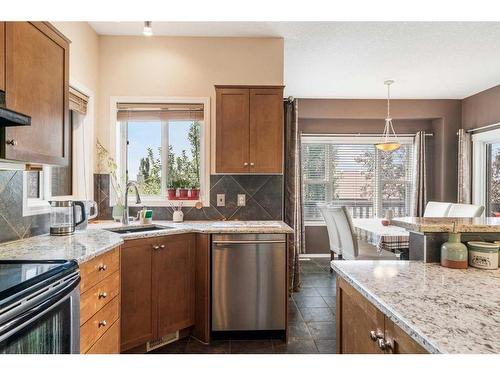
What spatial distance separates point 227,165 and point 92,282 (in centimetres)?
161

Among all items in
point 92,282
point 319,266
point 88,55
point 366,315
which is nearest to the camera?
point 366,315

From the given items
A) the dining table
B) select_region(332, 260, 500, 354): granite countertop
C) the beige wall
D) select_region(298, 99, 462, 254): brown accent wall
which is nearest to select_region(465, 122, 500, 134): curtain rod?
select_region(298, 99, 462, 254): brown accent wall

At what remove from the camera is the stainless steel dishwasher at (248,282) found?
8.19 ft

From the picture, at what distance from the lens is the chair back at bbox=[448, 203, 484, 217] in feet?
11.7

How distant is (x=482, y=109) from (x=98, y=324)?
5.83 m

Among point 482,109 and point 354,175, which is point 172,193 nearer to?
point 354,175

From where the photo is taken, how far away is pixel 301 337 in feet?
8.66

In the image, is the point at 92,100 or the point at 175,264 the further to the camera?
the point at 92,100

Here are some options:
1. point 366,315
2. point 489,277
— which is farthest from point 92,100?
point 489,277

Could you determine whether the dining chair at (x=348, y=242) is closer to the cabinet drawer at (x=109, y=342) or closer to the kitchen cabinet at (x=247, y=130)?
the kitchen cabinet at (x=247, y=130)

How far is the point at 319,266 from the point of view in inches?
197

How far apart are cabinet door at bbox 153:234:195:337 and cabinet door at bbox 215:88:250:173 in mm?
802

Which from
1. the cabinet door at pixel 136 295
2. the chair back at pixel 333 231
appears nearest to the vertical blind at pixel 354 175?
the chair back at pixel 333 231

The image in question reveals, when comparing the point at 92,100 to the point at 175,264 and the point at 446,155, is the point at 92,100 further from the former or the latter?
the point at 446,155
